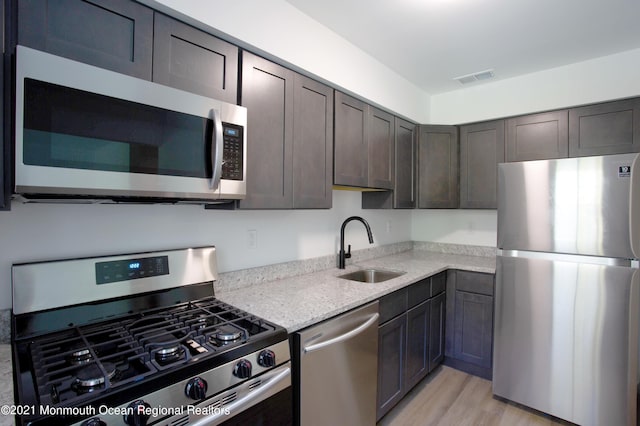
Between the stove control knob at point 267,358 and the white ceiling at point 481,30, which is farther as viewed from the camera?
the white ceiling at point 481,30

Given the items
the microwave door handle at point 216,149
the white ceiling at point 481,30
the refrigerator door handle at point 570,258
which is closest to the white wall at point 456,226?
the refrigerator door handle at point 570,258

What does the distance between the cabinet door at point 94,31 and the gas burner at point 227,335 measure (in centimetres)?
99

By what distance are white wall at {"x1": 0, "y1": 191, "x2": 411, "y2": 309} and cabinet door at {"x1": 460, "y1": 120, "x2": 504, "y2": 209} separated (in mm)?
1219

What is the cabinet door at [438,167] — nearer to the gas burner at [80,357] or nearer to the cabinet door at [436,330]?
the cabinet door at [436,330]

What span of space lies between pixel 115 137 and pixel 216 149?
1.10 feet

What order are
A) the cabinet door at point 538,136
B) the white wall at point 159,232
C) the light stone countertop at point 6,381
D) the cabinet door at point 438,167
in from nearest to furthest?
the light stone countertop at point 6,381 < the white wall at point 159,232 < the cabinet door at point 538,136 < the cabinet door at point 438,167

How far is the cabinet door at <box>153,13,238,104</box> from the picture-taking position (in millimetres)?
1257

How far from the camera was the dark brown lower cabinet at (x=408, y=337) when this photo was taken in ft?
6.31

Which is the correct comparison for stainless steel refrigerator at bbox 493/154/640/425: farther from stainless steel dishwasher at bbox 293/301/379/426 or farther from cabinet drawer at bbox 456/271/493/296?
stainless steel dishwasher at bbox 293/301/379/426

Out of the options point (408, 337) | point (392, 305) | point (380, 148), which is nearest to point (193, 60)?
point (380, 148)

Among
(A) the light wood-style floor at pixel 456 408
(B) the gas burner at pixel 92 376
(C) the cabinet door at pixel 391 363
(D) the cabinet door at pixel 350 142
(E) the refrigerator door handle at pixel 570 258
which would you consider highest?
(D) the cabinet door at pixel 350 142

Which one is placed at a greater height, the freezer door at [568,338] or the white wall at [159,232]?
the white wall at [159,232]

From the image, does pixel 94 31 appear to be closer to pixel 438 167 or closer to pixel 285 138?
pixel 285 138

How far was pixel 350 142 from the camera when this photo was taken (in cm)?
218
